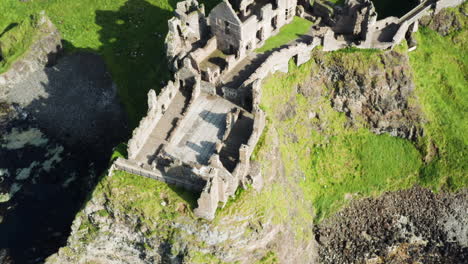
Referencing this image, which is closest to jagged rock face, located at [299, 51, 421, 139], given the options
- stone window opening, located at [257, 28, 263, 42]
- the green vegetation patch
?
stone window opening, located at [257, 28, 263, 42]

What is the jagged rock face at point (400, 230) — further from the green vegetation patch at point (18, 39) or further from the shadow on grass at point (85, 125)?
the green vegetation patch at point (18, 39)

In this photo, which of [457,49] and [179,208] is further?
[457,49]

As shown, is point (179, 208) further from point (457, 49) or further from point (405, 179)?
point (457, 49)

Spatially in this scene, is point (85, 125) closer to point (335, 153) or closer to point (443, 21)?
point (335, 153)

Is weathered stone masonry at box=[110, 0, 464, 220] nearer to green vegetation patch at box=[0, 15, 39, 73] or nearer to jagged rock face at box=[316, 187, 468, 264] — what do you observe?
jagged rock face at box=[316, 187, 468, 264]

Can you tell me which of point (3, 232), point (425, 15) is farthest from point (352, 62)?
point (3, 232)

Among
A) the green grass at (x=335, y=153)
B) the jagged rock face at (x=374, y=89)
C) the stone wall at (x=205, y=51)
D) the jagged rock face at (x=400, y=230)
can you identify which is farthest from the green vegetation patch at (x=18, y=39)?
the jagged rock face at (x=400, y=230)
